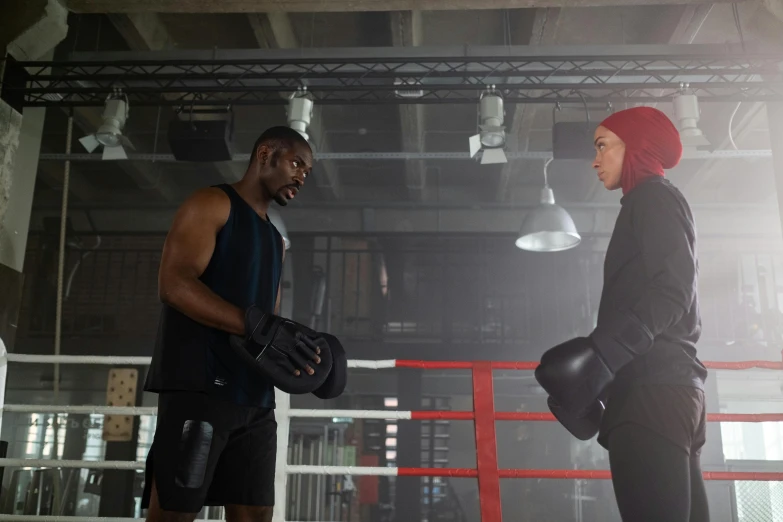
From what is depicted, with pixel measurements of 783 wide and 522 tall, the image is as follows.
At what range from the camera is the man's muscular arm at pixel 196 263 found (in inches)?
57.6

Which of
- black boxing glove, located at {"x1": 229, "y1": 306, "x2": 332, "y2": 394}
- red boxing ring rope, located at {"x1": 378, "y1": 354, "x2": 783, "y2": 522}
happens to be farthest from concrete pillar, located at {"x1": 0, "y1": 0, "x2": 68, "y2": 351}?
black boxing glove, located at {"x1": 229, "y1": 306, "x2": 332, "y2": 394}

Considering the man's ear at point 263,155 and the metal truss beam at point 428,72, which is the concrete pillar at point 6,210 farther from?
the man's ear at point 263,155

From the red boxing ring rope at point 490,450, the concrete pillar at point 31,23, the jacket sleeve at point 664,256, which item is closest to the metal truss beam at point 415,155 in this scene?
the concrete pillar at point 31,23

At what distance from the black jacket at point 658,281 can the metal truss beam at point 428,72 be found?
10.9ft

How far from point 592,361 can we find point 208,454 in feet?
2.78

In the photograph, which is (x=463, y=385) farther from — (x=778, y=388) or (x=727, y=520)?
(x=778, y=388)

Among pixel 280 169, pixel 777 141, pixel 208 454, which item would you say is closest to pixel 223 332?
pixel 208 454

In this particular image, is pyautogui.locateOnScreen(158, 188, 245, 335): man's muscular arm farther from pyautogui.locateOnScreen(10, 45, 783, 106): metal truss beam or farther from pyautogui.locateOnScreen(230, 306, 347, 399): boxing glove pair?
pyautogui.locateOnScreen(10, 45, 783, 106): metal truss beam

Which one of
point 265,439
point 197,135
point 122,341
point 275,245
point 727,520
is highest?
point 197,135

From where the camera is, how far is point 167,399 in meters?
1.49

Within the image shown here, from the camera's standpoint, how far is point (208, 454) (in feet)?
4.80

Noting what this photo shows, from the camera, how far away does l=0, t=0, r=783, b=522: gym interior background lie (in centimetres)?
461

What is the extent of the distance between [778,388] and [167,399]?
1159 centimetres

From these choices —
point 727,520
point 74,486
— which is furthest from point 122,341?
point 727,520
